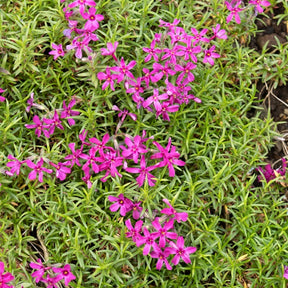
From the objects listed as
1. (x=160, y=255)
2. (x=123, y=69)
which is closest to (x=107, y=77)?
(x=123, y=69)

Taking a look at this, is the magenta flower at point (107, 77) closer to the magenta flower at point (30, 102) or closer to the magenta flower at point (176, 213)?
the magenta flower at point (30, 102)

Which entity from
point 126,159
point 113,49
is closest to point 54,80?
point 113,49

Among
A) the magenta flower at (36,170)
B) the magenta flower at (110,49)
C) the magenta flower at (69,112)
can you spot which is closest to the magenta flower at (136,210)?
the magenta flower at (36,170)

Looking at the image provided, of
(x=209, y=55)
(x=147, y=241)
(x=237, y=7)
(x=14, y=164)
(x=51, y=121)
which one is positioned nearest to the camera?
(x=147, y=241)

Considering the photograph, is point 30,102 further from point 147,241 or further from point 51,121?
point 147,241

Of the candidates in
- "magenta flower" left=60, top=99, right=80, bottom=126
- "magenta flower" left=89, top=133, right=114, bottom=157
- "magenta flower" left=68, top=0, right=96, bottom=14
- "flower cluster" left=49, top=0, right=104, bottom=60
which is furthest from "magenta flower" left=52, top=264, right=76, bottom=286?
"magenta flower" left=68, top=0, right=96, bottom=14

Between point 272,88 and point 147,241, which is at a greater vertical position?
point 272,88
